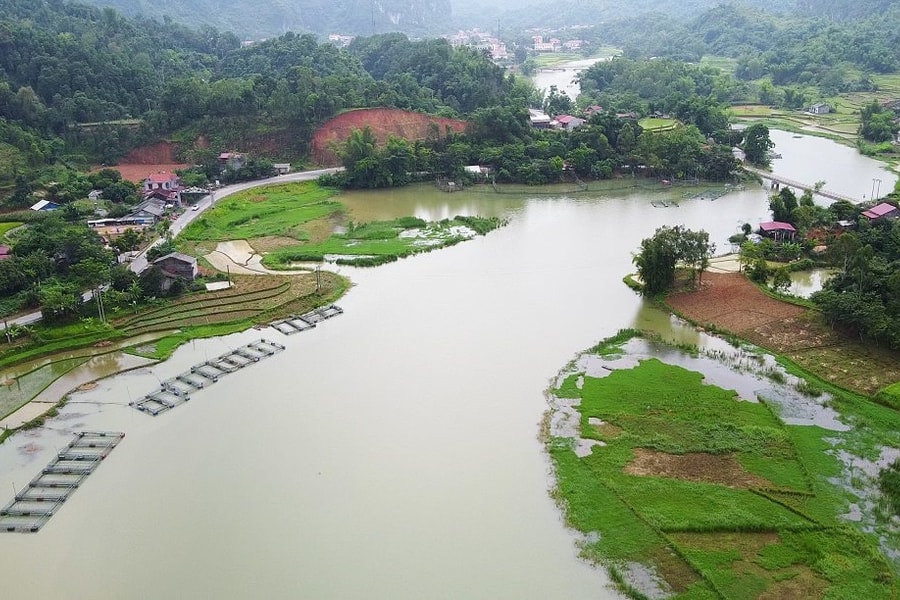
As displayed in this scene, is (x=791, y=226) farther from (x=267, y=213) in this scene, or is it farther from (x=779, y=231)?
(x=267, y=213)

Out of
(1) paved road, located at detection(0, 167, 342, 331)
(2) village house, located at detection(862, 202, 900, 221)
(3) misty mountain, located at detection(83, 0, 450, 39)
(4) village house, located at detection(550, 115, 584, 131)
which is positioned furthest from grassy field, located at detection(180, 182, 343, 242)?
(3) misty mountain, located at detection(83, 0, 450, 39)

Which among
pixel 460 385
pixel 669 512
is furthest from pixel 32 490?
pixel 669 512

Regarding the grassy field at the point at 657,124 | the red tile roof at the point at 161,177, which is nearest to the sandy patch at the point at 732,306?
the grassy field at the point at 657,124

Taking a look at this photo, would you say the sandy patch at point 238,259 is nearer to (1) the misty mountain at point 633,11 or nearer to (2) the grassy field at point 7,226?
(2) the grassy field at point 7,226

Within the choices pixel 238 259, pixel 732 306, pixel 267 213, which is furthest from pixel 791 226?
pixel 267 213

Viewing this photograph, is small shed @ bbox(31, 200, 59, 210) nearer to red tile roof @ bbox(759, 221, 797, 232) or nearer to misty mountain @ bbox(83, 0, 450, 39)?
red tile roof @ bbox(759, 221, 797, 232)

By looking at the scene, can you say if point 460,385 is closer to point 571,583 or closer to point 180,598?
point 571,583
